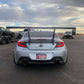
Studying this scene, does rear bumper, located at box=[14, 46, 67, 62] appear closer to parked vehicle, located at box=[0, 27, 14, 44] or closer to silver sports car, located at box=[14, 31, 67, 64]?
silver sports car, located at box=[14, 31, 67, 64]

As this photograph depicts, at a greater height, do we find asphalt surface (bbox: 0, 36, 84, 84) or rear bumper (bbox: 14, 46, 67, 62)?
rear bumper (bbox: 14, 46, 67, 62)

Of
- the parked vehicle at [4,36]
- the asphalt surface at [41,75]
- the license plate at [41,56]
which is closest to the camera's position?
the asphalt surface at [41,75]

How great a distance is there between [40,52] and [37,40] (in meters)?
0.49

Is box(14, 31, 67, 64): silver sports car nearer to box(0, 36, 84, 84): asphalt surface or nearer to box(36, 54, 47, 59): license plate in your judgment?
→ box(36, 54, 47, 59): license plate

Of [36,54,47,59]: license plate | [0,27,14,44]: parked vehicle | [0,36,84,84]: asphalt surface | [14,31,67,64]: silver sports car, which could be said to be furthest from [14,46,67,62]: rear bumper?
[0,27,14,44]: parked vehicle

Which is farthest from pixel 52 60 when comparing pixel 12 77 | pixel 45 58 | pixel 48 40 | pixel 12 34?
pixel 12 34

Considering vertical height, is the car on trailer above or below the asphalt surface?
above

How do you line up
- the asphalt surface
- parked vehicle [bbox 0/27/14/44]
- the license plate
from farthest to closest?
parked vehicle [bbox 0/27/14/44] < the license plate < the asphalt surface

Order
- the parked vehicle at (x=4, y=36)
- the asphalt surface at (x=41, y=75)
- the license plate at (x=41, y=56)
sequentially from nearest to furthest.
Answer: the asphalt surface at (x=41, y=75), the license plate at (x=41, y=56), the parked vehicle at (x=4, y=36)

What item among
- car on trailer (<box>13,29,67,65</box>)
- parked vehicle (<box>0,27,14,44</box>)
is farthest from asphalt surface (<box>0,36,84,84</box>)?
parked vehicle (<box>0,27,14,44</box>)

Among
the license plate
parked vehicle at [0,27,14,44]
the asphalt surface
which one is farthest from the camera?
parked vehicle at [0,27,14,44]

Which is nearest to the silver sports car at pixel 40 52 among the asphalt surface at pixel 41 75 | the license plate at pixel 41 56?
the license plate at pixel 41 56

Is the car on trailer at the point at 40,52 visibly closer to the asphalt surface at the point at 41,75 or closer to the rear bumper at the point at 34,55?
the rear bumper at the point at 34,55

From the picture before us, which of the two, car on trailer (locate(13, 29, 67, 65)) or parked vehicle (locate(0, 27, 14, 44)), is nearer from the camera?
car on trailer (locate(13, 29, 67, 65))
